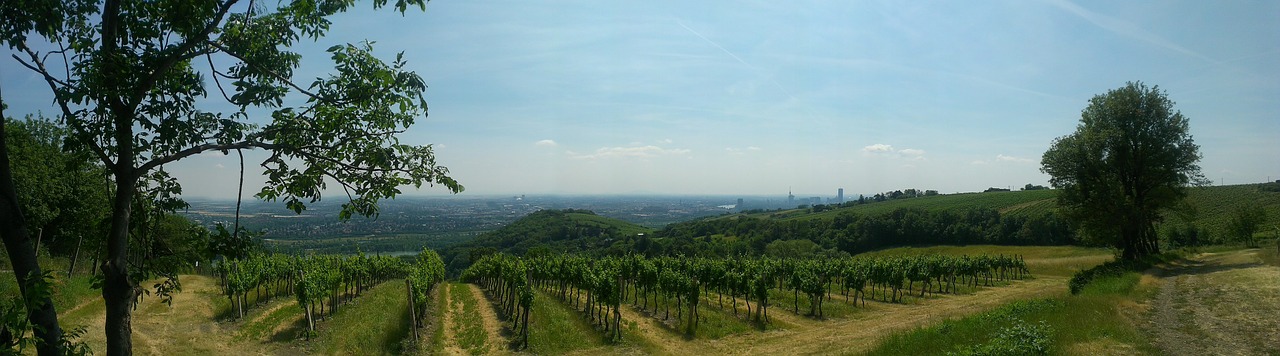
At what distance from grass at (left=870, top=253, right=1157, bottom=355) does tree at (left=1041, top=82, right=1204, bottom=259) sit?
45.9 feet

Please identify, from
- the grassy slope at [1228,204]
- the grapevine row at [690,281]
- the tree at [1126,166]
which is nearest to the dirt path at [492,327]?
the grapevine row at [690,281]

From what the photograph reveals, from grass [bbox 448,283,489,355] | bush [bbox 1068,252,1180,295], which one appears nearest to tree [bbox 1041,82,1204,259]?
bush [bbox 1068,252,1180,295]

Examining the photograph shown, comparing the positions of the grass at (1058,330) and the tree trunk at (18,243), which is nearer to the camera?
the tree trunk at (18,243)

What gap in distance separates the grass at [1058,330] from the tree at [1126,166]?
45.9 ft

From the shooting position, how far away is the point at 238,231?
4.84m

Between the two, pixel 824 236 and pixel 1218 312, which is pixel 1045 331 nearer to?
pixel 1218 312

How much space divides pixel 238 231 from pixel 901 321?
2126 cm

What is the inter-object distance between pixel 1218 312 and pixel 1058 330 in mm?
6827

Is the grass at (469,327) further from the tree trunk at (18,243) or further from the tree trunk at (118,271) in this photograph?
the tree trunk at (18,243)

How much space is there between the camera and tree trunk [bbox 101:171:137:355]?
4059mm

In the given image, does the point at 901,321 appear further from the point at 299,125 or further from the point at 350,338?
the point at 299,125

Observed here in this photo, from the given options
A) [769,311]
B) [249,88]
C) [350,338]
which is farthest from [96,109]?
[769,311]

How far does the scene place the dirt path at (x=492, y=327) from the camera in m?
16.5

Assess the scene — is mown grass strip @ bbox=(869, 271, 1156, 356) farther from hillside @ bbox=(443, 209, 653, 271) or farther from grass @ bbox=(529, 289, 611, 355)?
hillside @ bbox=(443, 209, 653, 271)
